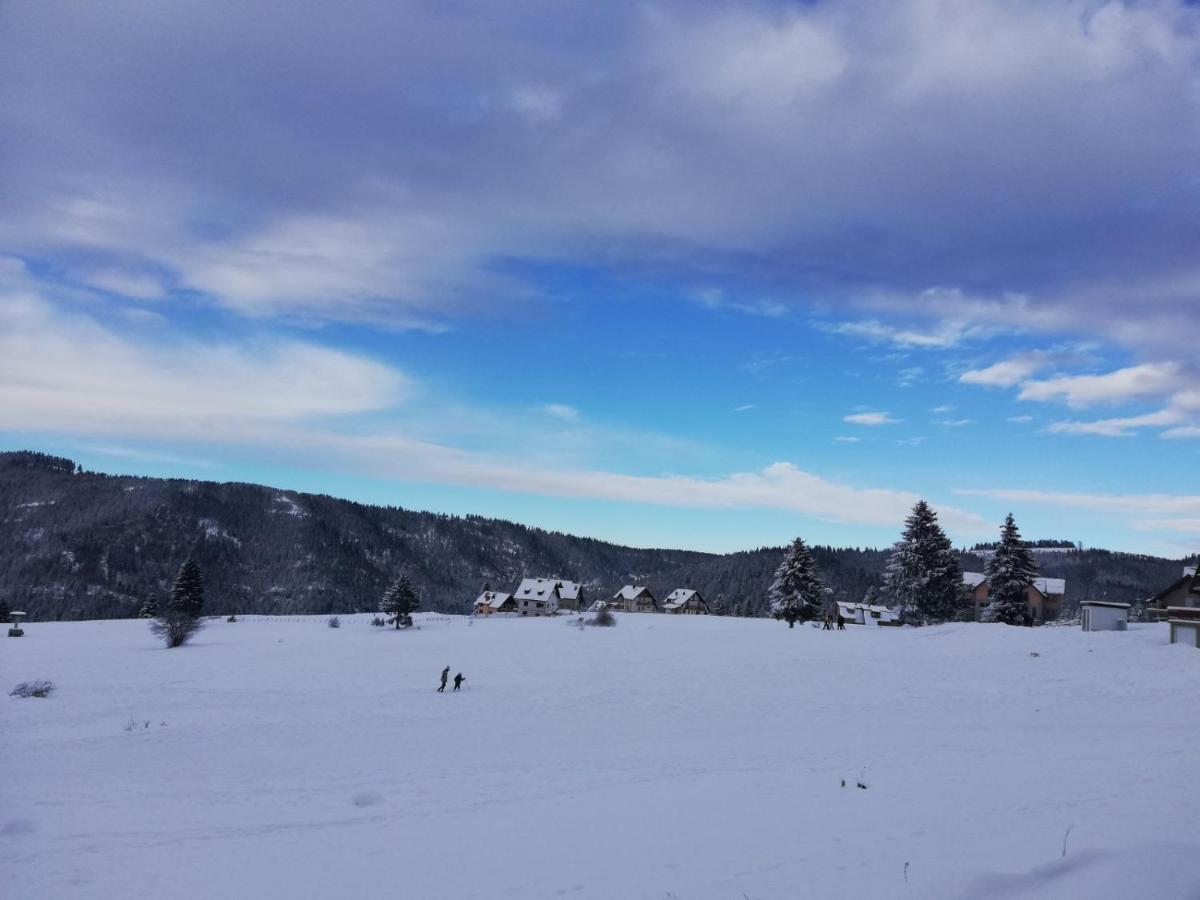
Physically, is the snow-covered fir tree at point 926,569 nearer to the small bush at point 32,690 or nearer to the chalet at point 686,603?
the small bush at point 32,690

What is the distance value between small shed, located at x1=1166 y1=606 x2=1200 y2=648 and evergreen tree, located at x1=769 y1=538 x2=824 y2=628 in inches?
1106

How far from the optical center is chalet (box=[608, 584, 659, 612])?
4747 inches

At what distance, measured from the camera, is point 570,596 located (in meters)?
116

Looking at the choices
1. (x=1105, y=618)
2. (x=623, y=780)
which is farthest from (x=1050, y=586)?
(x=623, y=780)

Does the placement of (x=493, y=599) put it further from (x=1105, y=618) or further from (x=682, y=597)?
(x=1105, y=618)

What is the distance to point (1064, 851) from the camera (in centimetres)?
969

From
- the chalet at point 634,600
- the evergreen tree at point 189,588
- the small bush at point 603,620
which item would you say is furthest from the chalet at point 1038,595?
the evergreen tree at point 189,588

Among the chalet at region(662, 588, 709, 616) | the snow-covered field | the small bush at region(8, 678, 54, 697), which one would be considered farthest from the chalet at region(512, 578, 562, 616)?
the small bush at region(8, 678, 54, 697)

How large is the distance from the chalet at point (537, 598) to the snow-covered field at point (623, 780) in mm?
76709

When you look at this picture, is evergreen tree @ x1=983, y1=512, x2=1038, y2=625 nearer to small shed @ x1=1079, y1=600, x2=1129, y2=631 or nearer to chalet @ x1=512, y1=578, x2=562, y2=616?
small shed @ x1=1079, y1=600, x2=1129, y2=631

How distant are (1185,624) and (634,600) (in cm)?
9334

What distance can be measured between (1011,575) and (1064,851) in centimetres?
5021

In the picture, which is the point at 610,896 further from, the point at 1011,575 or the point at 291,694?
the point at 1011,575

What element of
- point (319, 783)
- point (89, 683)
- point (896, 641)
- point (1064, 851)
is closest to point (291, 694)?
point (89, 683)
